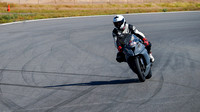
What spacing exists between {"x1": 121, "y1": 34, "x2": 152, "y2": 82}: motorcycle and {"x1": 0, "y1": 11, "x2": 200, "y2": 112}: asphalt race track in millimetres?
354

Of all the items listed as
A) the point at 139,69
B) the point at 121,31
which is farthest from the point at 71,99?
the point at 121,31

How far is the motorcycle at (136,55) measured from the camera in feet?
27.1

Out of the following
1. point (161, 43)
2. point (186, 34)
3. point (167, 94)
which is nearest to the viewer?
point (167, 94)

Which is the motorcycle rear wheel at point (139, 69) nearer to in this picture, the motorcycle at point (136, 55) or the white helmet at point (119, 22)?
the motorcycle at point (136, 55)

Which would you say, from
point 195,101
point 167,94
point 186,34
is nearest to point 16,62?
Result: point 167,94

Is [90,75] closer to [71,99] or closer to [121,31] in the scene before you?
[121,31]

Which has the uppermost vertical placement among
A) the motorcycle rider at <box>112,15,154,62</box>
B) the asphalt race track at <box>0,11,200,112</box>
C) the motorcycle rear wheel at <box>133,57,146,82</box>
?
the motorcycle rider at <box>112,15,154,62</box>

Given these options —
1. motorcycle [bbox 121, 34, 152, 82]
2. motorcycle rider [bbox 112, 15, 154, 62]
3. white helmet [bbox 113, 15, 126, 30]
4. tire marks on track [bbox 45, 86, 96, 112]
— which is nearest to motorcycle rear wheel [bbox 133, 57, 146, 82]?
motorcycle [bbox 121, 34, 152, 82]

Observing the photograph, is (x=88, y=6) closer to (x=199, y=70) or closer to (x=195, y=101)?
(x=199, y=70)

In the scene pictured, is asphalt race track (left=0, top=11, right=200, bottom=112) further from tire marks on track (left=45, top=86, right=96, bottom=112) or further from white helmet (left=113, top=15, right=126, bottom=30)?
white helmet (left=113, top=15, right=126, bottom=30)

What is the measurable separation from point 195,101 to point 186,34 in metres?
10.7

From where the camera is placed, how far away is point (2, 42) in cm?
1531

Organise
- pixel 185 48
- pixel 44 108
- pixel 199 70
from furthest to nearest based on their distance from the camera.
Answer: pixel 185 48, pixel 199 70, pixel 44 108

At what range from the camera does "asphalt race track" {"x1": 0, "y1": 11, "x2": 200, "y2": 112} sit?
7.07m
